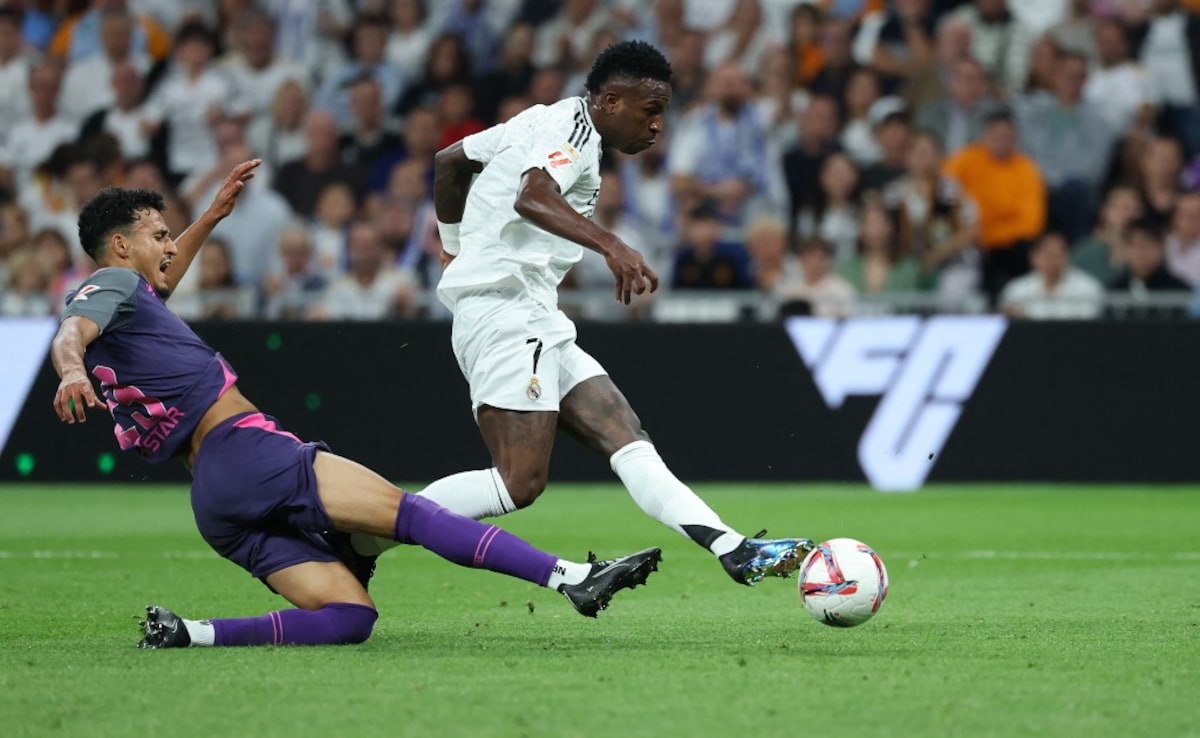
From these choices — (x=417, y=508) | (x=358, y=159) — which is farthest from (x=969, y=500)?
(x=417, y=508)

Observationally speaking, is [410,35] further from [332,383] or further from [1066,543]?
[1066,543]

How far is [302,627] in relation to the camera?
6.15 metres

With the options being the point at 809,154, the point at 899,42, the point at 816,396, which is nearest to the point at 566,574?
the point at 816,396

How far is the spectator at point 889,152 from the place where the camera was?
14969 millimetres

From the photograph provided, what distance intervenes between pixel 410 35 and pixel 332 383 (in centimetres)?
460

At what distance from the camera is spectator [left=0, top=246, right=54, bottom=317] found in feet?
48.5

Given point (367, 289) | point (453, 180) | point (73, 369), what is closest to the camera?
point (73, 369)

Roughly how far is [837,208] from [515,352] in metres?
8.53

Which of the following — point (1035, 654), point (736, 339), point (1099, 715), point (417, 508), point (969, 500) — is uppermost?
point (417, 508)

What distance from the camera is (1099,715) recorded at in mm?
4734

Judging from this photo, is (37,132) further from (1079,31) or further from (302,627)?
(302,627)

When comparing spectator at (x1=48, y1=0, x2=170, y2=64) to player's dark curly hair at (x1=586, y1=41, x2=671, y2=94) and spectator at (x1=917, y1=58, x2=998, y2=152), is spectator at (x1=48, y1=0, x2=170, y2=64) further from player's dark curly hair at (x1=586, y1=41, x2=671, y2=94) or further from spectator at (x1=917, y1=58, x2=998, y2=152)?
player's dark curly hair at (x1=586, y1=41, x2=671, y2=94)

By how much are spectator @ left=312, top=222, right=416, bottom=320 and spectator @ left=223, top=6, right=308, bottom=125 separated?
2.75 m

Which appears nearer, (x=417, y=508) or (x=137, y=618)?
(x=417, y=508)
